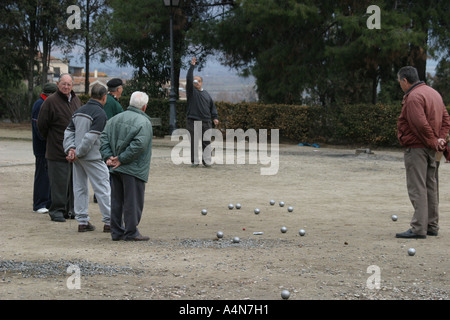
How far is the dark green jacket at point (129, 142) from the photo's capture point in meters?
7.55

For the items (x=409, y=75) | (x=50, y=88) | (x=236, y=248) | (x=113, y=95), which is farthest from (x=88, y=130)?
(x=409, y=75)

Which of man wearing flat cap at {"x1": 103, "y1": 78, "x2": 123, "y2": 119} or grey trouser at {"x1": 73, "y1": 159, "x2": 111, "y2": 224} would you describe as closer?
grey trouser at {"x1": 73, "y1": 159, "x2": 111, "y2": 224}

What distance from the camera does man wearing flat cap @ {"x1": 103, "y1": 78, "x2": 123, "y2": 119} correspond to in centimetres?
929

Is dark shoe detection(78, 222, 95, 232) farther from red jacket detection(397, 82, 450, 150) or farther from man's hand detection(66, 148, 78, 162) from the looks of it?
red jacket detection(397, 82, 450, 150)

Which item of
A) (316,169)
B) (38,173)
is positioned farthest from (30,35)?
(38,173)

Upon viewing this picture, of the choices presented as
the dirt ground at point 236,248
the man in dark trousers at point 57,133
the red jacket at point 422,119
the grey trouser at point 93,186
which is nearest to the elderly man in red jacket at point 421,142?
the red jacket at point 422,119

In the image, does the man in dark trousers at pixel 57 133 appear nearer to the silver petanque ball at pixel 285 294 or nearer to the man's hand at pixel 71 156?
the man's hand at pixel 71 156

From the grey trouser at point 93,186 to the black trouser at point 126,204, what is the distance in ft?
1.64

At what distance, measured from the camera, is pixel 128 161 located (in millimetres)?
7582

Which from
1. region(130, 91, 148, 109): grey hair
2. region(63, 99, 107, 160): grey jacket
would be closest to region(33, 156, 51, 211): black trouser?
region(63, 99, 107, 160): grey jacket

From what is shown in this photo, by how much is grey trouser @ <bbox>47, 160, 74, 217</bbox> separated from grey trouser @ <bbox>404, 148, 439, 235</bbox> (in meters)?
4.20

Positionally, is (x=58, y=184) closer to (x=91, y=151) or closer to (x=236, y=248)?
(x=91, y=151)
